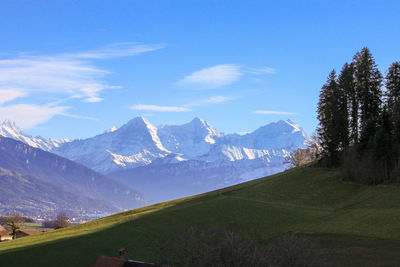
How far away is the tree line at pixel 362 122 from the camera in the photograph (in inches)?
3706

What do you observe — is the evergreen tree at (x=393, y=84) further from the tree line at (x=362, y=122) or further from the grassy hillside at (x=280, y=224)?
the grassy hillside at (x=280, y=224)

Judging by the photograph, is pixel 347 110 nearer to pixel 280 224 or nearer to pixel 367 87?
pixel 367 87

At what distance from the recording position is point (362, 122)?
10819cm

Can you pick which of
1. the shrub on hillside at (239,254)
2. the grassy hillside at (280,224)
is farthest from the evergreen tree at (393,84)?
the shrub on hillside at (239,254)

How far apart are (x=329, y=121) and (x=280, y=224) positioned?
4216 centimetres

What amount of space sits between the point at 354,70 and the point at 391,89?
981 centimetres

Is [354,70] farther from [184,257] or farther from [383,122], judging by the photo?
[184,257]

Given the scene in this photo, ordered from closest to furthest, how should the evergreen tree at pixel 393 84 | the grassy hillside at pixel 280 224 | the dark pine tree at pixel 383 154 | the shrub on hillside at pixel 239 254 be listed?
the shrub on hillside at pixel 239 254 < the grassy hillside at pixel 280 224 < the dark pine tree at pixel 383 154 < the evergreen tree at pixel 393 84

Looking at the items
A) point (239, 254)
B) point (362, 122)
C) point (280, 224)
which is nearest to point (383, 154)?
point (362, 122)

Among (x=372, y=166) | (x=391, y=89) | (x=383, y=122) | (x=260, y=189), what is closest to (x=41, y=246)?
(x=260, y=189)

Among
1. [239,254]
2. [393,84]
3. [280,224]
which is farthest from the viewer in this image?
[393,84]

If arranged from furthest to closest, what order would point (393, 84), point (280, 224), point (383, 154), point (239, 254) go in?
point (393, 84) → point (383, 154) → point (280, 224) → point (239, 254)

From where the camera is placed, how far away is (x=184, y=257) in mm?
Result: 44844

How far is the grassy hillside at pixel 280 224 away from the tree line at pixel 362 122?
456 cm
